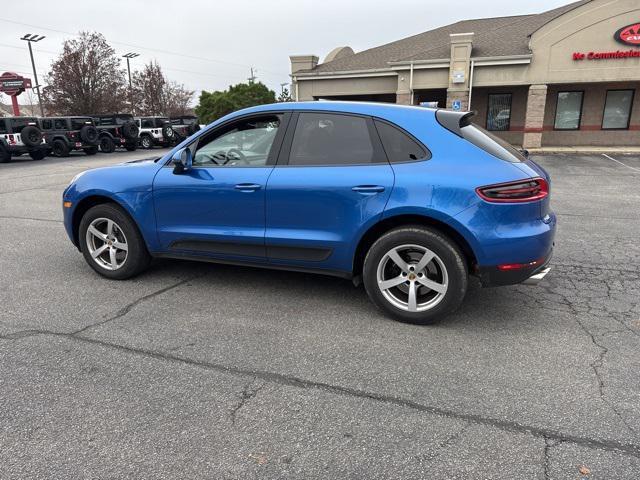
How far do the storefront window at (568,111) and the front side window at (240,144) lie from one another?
2275cm

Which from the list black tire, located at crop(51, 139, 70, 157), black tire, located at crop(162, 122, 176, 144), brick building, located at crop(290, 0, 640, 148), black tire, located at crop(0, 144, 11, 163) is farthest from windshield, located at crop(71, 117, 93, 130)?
brick building, located at crop(290, 0, 640, 148)

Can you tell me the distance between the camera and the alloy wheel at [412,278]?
3646 millimetres

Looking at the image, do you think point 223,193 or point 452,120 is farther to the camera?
point 223,193

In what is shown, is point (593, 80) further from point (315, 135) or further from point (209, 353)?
point (209, 353)

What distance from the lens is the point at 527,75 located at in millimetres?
20766

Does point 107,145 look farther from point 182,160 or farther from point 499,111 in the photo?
point 182,160

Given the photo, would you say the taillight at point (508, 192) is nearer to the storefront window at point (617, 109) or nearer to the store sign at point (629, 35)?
the store sign at point (629, 35)

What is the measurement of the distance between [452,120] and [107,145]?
25783 mm

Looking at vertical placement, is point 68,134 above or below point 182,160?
below

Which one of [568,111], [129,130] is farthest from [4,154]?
[568,111]

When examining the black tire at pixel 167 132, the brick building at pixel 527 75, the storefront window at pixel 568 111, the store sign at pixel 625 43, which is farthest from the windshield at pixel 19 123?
Answer: the storefront window at pixel 568 111

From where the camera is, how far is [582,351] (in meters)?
3.34

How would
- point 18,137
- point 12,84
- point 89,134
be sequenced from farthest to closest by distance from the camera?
point 12,84, point 89,134, point 18,137

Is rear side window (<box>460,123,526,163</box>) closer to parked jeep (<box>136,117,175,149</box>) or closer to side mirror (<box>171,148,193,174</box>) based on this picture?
side mirror (<box>171,148,193,174</box>)
